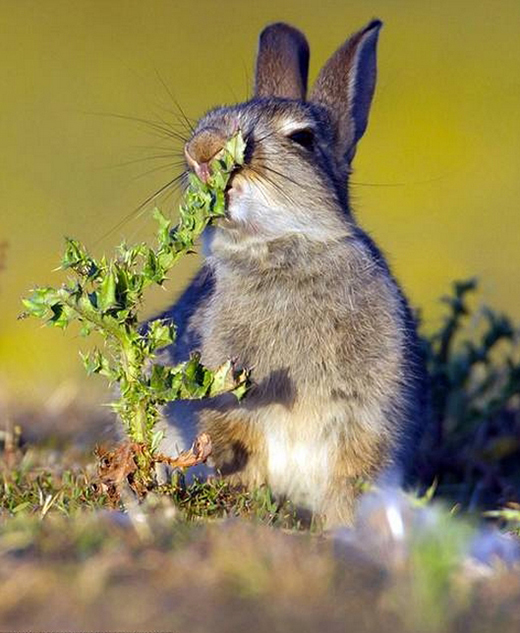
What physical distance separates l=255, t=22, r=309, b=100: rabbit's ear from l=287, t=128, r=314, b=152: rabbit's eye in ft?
3.06

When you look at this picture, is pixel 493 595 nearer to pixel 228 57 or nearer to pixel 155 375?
pixel 155 375

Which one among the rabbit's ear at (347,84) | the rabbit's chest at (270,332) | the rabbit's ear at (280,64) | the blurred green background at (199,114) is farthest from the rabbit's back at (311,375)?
the blurred green background at (199,114)

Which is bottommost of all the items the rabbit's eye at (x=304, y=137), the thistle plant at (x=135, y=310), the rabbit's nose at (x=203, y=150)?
the thistle plant at (x=135, y=310)

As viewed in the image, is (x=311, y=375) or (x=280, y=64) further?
(x=280, y=64)

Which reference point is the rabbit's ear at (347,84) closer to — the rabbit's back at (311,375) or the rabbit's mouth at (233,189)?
the rabbit's back at (311,375)

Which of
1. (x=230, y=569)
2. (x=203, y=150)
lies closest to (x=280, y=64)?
(x=203, y=150)

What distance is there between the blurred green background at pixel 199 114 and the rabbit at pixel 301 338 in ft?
6.70

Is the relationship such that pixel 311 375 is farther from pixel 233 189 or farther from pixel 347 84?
pixel 347 84

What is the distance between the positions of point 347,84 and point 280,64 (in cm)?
53

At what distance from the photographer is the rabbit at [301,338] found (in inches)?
210

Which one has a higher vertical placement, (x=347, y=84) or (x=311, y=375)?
(x=347, y=84)

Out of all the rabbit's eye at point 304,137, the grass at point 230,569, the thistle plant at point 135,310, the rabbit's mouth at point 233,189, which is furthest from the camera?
the rabbit's eye at point 304,137

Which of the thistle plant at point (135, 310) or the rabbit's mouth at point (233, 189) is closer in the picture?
the thistle plant at point (135, 310)

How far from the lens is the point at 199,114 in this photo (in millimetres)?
14859
